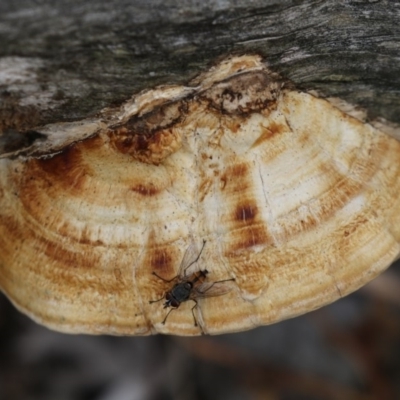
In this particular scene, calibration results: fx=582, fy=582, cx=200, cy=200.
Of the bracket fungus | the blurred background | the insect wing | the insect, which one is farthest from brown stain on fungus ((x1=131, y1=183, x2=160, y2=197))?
the blurred background

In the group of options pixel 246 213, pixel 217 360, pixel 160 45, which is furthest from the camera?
pixel 217 360

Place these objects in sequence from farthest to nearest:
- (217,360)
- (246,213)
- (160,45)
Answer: (217,360) < (246,213) < (160,45)

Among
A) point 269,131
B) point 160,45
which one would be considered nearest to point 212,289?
point 269,131

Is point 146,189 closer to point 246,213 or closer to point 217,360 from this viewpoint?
point 246,213

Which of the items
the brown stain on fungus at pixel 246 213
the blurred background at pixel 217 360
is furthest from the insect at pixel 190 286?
the blurred background at pixel 217 360

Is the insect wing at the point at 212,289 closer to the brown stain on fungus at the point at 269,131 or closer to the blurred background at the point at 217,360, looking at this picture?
the brown stain on fungus at the point at 269,131

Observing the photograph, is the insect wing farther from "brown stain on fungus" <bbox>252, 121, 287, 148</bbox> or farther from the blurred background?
the blurred background
